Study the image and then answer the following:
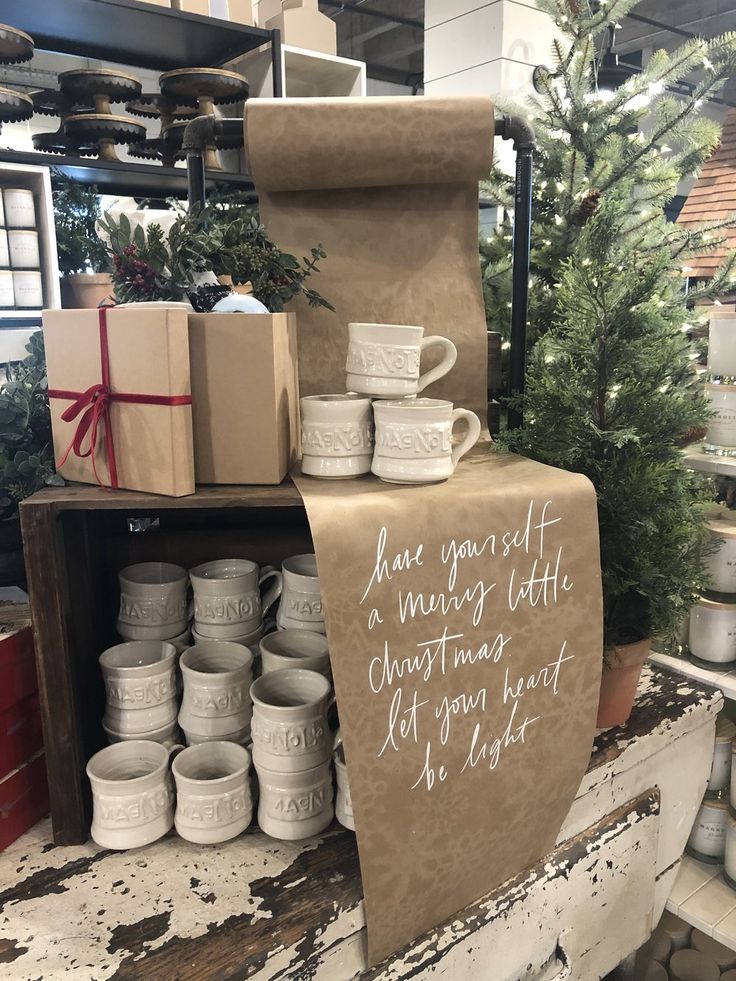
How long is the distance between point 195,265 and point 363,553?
394mm

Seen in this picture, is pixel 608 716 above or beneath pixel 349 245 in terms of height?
beneath

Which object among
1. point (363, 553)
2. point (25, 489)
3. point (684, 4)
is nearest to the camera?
point (363, 553)


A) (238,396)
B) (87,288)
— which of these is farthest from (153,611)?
(87,288)

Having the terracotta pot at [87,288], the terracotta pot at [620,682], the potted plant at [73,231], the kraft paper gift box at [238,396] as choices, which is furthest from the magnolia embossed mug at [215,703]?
the potted plant at [73,231]

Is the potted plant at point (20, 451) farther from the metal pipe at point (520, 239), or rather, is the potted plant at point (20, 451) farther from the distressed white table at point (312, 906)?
the metal pipe at point (520, 239)

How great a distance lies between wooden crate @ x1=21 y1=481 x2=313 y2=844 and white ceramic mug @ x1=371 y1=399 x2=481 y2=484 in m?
0.11

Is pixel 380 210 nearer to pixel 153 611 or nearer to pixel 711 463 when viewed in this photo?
pixel 153 611

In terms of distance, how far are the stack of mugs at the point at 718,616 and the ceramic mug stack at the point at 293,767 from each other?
822mm

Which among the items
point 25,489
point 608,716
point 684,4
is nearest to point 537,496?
point 608,716

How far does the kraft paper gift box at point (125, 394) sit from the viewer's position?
2.52 ft

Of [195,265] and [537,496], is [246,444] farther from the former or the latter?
[537,496]

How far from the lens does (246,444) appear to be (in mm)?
829

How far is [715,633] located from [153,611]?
3.26 feet

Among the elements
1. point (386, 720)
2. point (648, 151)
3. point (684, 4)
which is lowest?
point (386, 720)
